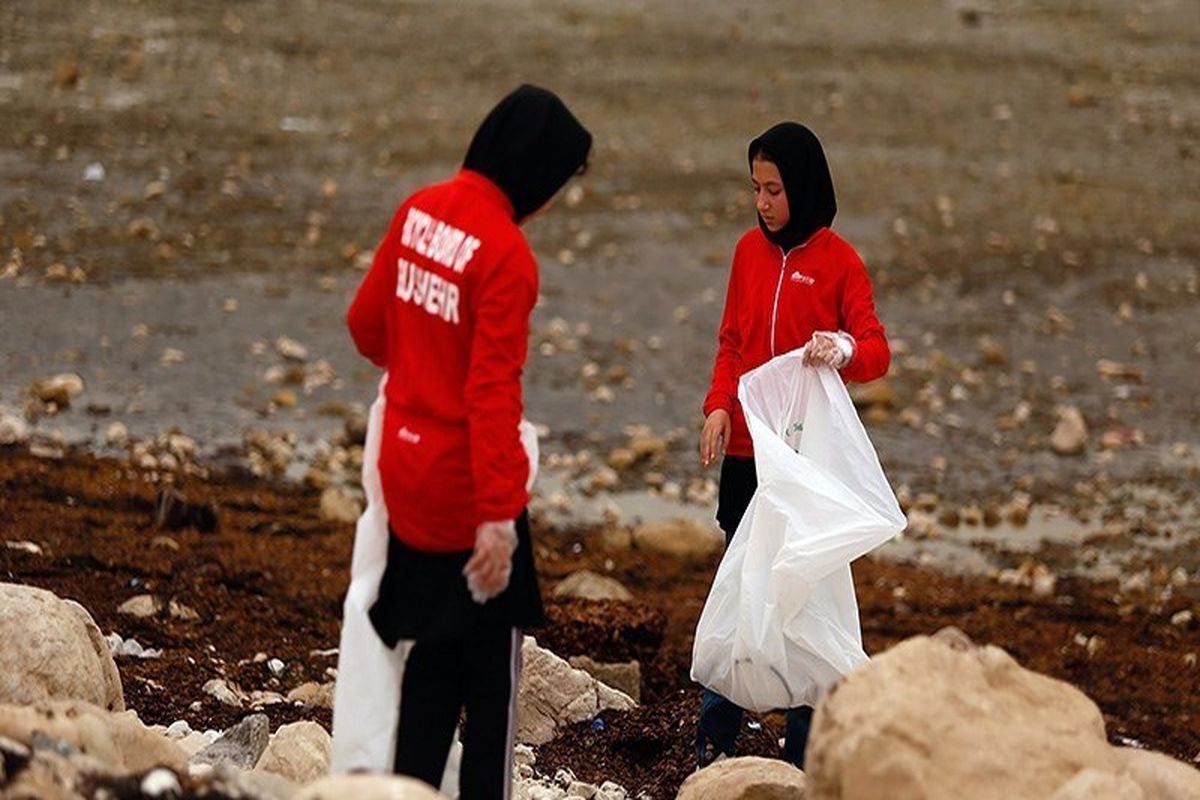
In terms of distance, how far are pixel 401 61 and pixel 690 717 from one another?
14.3 meters

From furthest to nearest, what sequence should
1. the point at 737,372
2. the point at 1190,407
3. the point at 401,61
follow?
the point at 401,61 → the point at 1190,407 → the point at 737,372

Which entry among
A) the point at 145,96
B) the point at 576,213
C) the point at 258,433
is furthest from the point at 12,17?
the point at 258,433

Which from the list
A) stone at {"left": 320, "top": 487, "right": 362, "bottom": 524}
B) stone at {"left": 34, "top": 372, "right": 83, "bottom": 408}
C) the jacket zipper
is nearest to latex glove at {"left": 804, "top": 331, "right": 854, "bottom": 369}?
the jacket zipper

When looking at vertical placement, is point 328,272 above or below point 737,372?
below

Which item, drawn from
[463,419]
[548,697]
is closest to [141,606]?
[548,697]

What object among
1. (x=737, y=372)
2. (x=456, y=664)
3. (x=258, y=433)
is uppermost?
(x=737, y=372)

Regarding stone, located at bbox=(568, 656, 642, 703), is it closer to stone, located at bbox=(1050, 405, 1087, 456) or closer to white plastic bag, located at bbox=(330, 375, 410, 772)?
white plastic bag, located at bbox=(330, 375, 410, 772)

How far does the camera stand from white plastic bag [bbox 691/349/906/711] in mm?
5652

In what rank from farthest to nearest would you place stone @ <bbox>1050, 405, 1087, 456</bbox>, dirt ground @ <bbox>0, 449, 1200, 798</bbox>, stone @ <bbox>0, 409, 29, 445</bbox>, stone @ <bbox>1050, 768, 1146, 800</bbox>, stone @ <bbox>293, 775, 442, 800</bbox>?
stone @ <bbox>1050, 405, 1087, 456</bbox>
stone @ <bbox>0, 409, 29, 445</bbox>
dirt ground @ <bbox>0, 449, 1200, 798</bbox>
stone @ <bbox>1050, 768, 1146, 800</bbox>
stone @ <bbox>293, 775, 442, 800</bbox>

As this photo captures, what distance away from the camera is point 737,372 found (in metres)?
5.95

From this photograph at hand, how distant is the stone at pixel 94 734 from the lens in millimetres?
4461

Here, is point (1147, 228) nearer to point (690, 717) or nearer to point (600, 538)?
point (600, 538)

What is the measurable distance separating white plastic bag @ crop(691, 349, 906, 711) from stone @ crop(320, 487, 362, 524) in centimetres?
424

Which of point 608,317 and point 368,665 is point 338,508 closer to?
point 608,317
